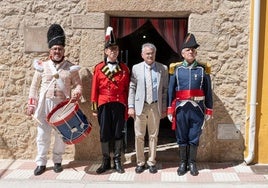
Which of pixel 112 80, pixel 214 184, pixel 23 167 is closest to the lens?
pixel 214 184

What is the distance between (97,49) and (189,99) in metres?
1.48

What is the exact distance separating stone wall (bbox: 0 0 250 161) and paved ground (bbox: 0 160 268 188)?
32 centimetres

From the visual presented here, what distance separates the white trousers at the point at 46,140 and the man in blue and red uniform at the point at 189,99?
1.46 metres

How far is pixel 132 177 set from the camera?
488cm

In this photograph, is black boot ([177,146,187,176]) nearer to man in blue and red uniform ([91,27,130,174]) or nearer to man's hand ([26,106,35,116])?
man in blue and red uniform ([91,27,130,174])

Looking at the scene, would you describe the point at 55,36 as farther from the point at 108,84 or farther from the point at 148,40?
the point at 148,40

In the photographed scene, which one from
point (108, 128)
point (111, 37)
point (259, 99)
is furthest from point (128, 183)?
point (259, 99)

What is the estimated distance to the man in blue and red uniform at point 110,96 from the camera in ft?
16.2

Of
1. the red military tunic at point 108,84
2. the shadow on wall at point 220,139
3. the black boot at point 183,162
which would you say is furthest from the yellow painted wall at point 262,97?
the red military tunic at point 108,84

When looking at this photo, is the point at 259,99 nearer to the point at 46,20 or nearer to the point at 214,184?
the point at 214,184

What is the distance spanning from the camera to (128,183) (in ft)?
15.3

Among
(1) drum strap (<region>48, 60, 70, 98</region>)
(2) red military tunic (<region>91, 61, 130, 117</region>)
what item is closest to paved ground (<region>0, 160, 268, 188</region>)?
(2) red military tunic (<region>91, 61, 130, 117</region>)

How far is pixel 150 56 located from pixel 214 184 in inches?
67.0

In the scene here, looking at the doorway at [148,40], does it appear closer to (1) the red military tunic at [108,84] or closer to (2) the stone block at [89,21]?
(2) the stone block at [89,21]
